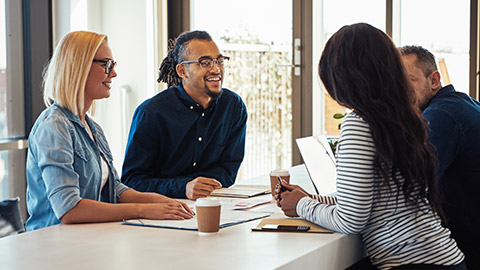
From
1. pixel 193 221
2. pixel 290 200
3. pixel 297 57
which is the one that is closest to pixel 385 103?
pixel 290 200

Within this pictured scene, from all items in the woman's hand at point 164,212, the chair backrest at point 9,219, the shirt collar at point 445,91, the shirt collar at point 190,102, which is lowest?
the chair backrest at point 9,219

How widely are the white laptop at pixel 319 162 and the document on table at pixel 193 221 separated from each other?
371mm

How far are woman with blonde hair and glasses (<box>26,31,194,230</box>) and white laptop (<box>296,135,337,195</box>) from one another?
1.81 feet

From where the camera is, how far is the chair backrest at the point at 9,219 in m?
2.33

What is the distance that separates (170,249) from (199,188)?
80 cm

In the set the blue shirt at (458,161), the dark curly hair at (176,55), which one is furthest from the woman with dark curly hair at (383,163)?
the dark curly hair at (176,55)

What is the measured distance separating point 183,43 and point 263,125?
2.00 m

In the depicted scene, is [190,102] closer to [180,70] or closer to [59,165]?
[180,70]

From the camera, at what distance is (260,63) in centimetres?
464

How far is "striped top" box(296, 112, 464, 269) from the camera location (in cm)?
155

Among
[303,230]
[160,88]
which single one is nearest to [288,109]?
[160,88]

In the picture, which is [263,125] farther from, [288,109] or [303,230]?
[303,230]

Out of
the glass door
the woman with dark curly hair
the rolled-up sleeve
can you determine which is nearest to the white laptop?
the woman with dark curly hair

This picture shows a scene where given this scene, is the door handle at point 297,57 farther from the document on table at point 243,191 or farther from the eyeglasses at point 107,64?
the eyeglasses at point 107,64
